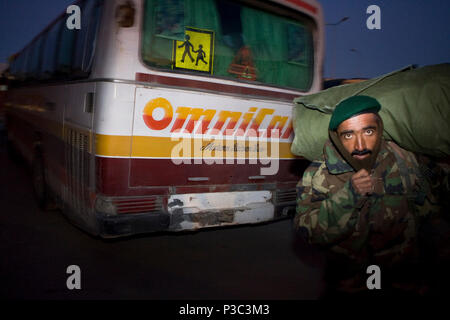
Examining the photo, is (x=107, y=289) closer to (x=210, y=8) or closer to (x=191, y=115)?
(x=191, y=115)

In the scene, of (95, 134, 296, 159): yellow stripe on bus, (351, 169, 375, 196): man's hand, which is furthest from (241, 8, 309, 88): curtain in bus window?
(351, 169, 375, 196): man's hand

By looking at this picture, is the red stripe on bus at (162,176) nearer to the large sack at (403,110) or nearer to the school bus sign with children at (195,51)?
the school bus sign with children at (195,51)

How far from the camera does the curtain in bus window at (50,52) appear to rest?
205 inches

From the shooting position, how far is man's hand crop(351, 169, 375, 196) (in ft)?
5.64

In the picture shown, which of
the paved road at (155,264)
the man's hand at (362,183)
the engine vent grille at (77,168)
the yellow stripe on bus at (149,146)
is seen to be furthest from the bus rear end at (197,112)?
the man's hand at (362,183)

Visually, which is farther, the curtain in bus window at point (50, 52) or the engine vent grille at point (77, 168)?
the curtain in bus window at point (50, 52)

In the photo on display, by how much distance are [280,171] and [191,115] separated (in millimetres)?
1426

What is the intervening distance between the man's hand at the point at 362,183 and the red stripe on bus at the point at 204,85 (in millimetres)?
2259

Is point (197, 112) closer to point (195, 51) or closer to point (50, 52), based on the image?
point (195, 51)

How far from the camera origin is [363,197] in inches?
68.4

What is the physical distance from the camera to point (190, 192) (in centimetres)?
376

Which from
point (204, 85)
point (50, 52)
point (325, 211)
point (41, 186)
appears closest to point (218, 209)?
point (204, 85)

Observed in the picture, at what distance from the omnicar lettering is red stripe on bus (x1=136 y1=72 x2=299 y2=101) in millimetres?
175

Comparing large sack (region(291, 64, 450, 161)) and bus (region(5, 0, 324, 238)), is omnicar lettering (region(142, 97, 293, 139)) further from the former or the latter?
large sack (region(291, 64, 450, 161))
